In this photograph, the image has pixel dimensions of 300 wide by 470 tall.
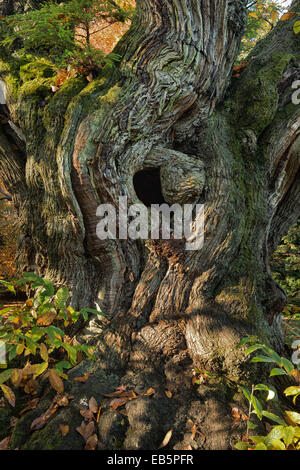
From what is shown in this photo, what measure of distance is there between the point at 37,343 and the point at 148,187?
2.11 meters

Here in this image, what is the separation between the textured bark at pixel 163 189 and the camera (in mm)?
2635

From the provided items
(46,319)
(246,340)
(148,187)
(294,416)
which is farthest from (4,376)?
(148,187)

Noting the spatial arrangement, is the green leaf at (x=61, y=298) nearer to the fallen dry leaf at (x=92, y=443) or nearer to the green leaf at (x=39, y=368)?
the green leaf at (x=39, y=368)

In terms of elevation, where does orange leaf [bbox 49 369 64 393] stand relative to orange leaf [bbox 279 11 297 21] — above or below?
below

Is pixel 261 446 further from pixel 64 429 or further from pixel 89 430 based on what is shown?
pixel 64 429

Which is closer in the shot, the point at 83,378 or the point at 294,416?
the point at 294,416

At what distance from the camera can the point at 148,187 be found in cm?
353

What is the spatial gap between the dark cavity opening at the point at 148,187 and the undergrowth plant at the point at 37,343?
1556mm

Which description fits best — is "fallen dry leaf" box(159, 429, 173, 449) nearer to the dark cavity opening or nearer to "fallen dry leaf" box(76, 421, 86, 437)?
"fallen dry leaf" box(76, 421, 86, 437)

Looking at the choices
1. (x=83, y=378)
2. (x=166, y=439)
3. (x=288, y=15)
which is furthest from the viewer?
(x=288, y=15)

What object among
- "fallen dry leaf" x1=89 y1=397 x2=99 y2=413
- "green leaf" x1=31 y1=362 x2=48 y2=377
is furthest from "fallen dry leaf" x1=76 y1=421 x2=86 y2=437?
"green leaf" x1=31 y1=362 x2=48 y2=377

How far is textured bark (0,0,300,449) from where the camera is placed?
2635 mm

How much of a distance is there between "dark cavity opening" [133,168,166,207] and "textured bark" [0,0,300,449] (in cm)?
3
